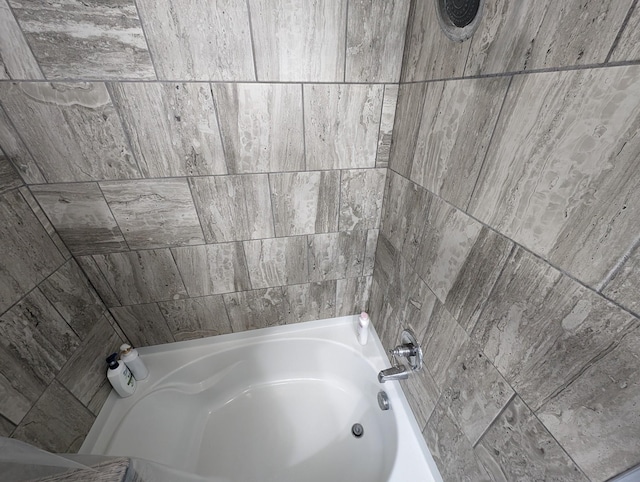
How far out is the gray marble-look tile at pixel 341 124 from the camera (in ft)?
2.87

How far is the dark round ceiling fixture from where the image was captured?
544 mm

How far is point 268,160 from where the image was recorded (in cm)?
93

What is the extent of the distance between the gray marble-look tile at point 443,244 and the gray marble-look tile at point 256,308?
2.33 feet

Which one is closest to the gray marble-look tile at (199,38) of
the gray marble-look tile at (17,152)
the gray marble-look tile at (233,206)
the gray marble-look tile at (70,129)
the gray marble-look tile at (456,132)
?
the gray marble-look tile at (70,129)

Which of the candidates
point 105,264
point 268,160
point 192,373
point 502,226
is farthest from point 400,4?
point 192,373

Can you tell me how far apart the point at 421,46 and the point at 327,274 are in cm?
94

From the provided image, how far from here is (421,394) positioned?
89 cm

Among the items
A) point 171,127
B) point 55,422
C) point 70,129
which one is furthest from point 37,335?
point 171,127

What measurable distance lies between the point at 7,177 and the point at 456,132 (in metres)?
1.33

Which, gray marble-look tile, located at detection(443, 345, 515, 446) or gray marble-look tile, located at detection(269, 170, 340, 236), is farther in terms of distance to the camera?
gray marble-look tile, located at detection(269, 170, 340, 236)

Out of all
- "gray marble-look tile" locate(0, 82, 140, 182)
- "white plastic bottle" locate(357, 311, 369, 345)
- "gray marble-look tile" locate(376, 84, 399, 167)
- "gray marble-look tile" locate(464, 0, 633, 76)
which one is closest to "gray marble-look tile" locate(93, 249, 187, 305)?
"gray marble-look tile" locate(0, 82, 140, 182)

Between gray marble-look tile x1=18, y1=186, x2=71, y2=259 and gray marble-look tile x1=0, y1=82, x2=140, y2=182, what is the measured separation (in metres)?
0.08

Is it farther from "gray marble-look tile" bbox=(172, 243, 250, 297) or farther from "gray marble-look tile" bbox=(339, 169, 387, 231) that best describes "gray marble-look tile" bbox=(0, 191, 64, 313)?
"gray marble-look tile" bbox=(339, 169, 387, 231)

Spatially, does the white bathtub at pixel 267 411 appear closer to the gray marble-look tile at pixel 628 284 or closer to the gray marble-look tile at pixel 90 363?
the gray marble-look tile at pixel 90 363
